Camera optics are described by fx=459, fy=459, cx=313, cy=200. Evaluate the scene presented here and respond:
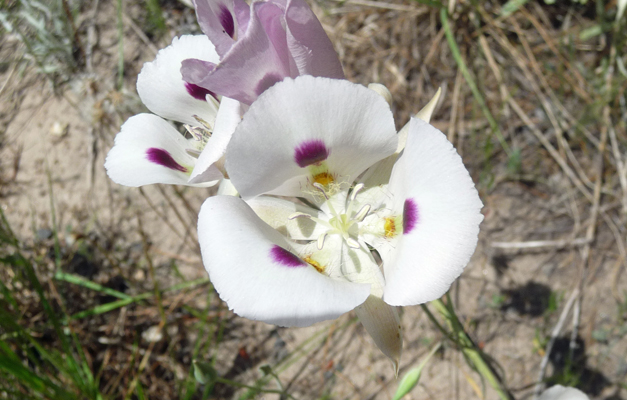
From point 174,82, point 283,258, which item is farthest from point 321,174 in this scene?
point 174,82

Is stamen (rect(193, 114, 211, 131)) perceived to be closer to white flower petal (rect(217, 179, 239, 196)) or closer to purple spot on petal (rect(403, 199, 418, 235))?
white flower petal (rect(217, 179, 239, 196))

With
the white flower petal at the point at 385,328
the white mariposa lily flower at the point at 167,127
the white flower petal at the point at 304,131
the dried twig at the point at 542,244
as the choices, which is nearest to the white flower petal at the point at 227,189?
the white mariposa lily flower at the point at 167,127

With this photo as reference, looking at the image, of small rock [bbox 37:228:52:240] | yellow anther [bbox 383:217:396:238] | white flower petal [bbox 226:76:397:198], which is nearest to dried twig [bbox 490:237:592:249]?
yellow anther [bbox 383:217:396:238]

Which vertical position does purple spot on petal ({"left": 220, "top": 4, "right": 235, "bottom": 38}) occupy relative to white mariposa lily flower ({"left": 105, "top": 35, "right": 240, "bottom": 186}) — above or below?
above

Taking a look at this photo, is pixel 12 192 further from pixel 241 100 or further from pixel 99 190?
pixel 241 100

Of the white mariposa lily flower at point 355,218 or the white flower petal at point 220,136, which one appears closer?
the white mariposa lily flower at point 355,218

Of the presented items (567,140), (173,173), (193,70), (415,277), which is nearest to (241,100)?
(193,70)

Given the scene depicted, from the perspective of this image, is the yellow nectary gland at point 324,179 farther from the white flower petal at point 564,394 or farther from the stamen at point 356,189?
the white flower petal at point 564,394
